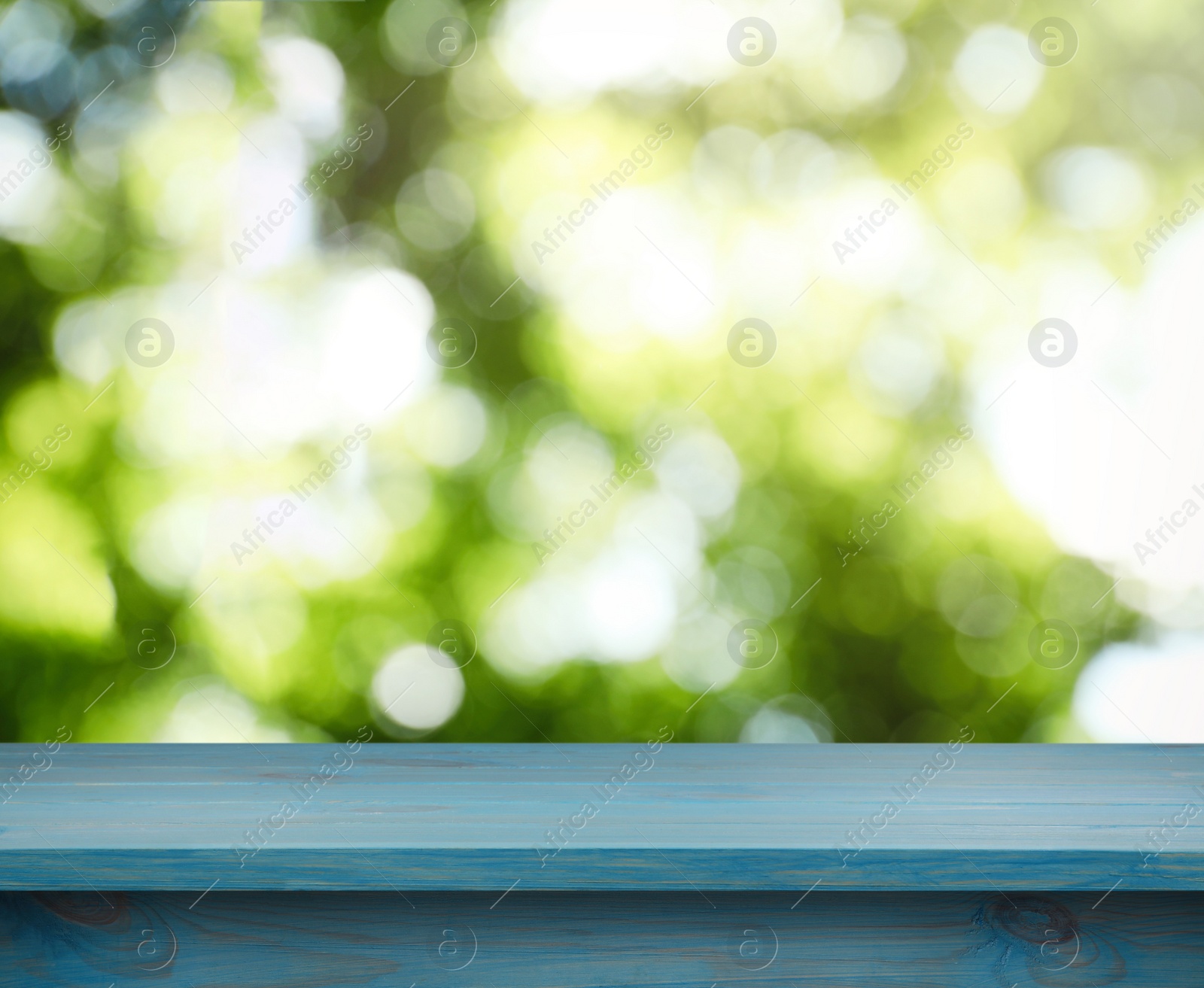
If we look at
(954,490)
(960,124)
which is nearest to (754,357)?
(954,490)

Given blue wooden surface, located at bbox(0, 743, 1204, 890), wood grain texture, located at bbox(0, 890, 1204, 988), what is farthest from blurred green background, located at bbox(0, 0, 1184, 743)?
wood grain texture, located at bbox(0, 890, 1204, 988)

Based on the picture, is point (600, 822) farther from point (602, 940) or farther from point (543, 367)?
point (543, 367)

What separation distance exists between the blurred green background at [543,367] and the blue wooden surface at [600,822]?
3.29 ft

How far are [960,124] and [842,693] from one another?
1.34 metres

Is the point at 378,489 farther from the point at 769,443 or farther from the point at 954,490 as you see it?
the point at 954,490

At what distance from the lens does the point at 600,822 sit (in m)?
0.81

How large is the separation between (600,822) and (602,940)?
0.36 feet

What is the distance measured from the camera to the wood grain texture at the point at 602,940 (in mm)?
804

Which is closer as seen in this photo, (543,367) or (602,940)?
(602,940)

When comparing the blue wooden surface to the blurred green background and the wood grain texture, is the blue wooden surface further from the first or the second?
the blurred green background

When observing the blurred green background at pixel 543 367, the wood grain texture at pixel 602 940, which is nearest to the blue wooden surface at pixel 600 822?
the wood grain texture at pixel 602 940

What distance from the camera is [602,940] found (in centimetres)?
82

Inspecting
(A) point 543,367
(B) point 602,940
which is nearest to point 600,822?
(B) point 602,940

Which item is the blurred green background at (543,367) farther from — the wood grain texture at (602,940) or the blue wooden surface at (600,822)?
the wood grain texture at (602,940)
